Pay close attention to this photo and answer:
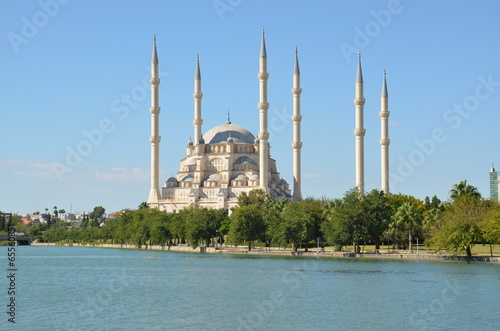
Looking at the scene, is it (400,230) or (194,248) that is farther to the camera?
(194,248)

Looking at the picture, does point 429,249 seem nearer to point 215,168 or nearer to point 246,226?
point 246,226

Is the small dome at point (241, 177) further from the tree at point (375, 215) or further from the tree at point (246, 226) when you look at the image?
the tree at point (375, 215)

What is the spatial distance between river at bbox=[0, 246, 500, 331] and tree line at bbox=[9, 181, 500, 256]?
3.14m

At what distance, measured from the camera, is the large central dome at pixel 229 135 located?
5645 inches

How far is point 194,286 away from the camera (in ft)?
170

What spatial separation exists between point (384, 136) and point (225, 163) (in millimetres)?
33596

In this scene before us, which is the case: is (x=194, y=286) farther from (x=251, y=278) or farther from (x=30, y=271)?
(x=30, y=271)

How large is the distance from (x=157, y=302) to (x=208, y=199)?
92065 mm

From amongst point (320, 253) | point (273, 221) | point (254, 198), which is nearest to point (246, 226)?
point (273, 221)

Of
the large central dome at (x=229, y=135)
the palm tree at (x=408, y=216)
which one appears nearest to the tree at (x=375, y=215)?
the palm tree at (x=408, y=216)

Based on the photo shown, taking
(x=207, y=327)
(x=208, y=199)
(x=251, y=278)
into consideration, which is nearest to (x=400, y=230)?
(x=251, y=278)

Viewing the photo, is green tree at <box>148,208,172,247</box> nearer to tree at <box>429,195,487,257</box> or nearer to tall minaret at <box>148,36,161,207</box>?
tall minaret at <box>148,36,161,207</box>

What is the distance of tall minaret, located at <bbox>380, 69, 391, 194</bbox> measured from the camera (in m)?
114

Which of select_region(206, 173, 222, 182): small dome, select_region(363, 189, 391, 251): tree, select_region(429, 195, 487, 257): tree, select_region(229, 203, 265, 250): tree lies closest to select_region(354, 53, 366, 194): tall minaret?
select_region(229, 203, 265, 250): tree
